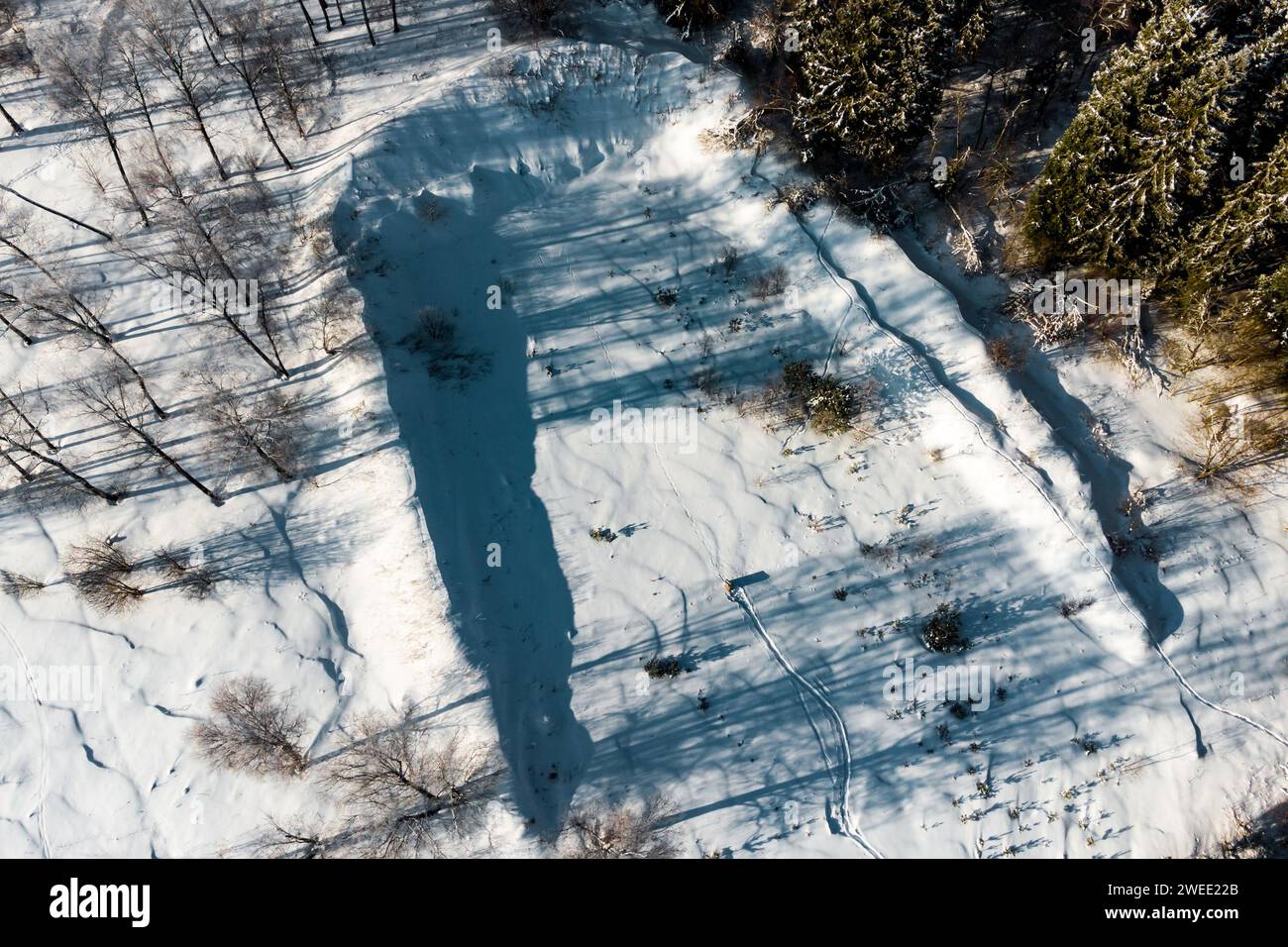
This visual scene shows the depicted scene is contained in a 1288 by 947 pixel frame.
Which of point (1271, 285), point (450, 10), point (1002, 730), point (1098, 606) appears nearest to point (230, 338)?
point (450, 10)

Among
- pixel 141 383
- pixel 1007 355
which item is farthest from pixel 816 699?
pixel 141 383

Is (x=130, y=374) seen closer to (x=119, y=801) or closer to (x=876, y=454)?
(x=119, y=801)

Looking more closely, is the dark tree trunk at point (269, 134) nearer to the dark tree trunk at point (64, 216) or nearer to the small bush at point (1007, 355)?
the dark tree trunk at point (64, 216)

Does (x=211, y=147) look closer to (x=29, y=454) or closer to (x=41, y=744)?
(x=29, y=454)

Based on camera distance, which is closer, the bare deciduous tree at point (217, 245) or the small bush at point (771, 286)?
the bare deciduous tree at point (217, 245)

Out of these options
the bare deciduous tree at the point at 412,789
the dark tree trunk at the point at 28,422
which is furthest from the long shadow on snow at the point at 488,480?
the dark tree trunk at the point at 28,422

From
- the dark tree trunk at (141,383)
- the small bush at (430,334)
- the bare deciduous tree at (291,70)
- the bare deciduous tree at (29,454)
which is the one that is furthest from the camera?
the bare deciduous tree at (291,70)

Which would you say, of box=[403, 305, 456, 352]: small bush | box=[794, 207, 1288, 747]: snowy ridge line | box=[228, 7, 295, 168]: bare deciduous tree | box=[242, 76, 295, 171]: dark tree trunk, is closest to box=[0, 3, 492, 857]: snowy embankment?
box=[403, 305, 456, 352]: small bush

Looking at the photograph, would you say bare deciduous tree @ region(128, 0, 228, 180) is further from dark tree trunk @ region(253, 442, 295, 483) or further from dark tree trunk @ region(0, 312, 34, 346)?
dark tree trunk @ region(253, 442, 295, 483)
